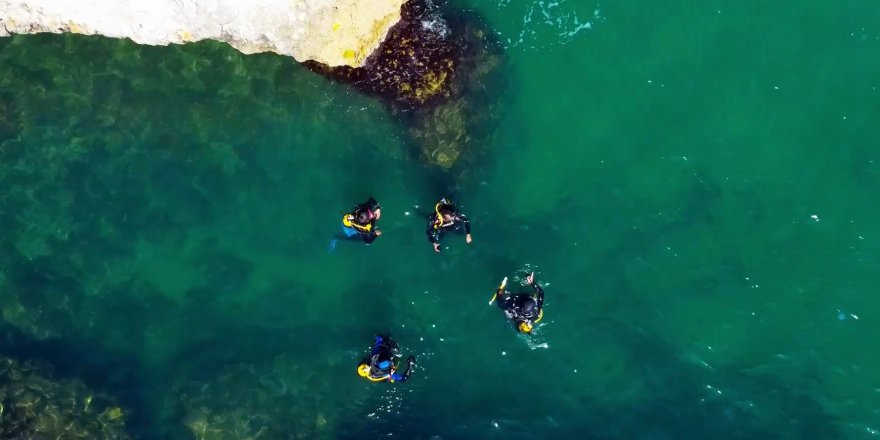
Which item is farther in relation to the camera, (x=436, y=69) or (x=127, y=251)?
(x=127, y=251)

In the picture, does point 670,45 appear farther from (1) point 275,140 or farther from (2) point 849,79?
(1) point 275,140

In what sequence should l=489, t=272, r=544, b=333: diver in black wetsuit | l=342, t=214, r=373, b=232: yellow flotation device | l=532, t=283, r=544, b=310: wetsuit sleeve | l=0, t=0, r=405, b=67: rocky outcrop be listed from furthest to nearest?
l=532, t=283, r=544, b=310: wetsuit sleeve < l=489, t=272, r=544, b=333: diver in black wetsuit < l=342, t=214, r=373, b=232: yellow flotation device < l=0, t=0, r=405, b=67: rocky outcrop

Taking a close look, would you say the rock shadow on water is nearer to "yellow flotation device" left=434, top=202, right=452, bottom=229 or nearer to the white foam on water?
the white foam on water

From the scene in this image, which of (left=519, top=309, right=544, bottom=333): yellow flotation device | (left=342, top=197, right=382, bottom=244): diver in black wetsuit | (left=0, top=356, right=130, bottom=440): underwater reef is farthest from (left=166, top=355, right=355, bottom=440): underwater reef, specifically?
(left=519, top=309, right=544, bottom=333): yellow flotation device

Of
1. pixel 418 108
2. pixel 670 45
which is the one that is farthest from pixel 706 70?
pixel 418 108

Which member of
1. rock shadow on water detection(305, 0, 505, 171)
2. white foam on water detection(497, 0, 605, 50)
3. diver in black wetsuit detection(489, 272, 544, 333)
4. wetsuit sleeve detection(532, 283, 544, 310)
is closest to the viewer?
white foam on water detection(497, 0, 605, 50)

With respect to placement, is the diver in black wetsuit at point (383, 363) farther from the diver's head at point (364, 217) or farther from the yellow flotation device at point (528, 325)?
the diver's head at point (364, 217)

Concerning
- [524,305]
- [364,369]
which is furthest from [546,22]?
[364,369]
